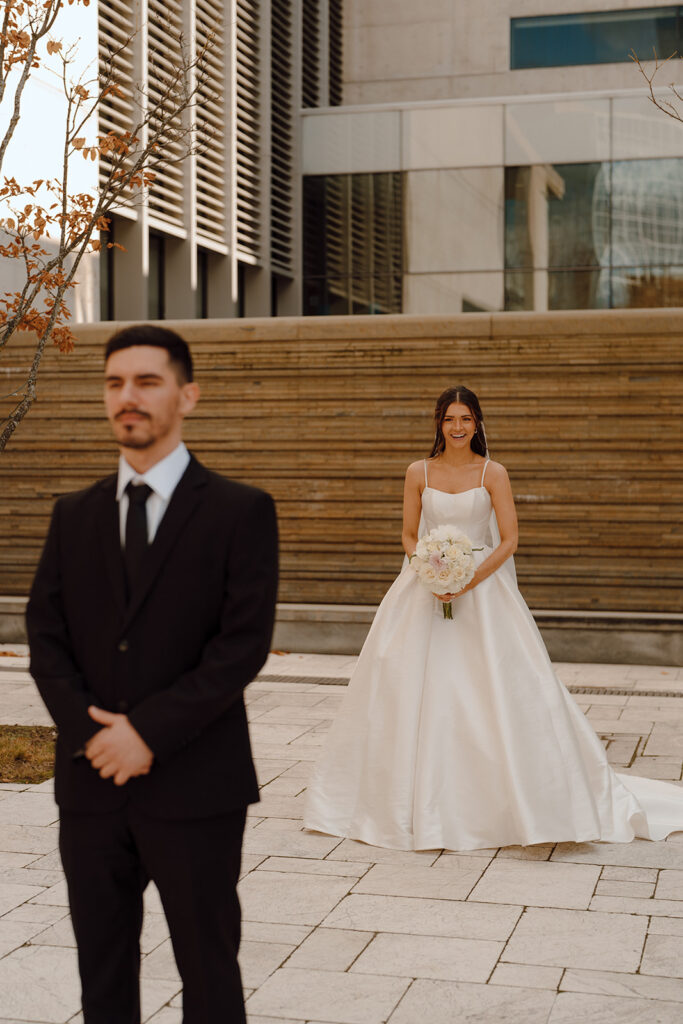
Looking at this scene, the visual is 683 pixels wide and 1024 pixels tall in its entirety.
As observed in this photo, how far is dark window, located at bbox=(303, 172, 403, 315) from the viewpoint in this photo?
19453 millimetres

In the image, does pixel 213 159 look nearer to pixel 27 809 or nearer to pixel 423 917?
pixel 27 809

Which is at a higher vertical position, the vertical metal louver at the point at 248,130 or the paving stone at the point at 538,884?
the vertical metal louver at the point at 248,130

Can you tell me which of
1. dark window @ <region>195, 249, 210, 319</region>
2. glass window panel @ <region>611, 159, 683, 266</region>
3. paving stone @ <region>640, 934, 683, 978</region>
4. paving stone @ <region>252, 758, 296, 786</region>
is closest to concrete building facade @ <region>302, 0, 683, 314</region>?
glass window panel @ <region>611, 159, 683, 266</region>

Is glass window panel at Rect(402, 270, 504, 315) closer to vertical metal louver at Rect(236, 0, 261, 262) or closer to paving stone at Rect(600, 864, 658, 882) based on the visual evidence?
vertical metal louver at Rect(236, 0, 261, 262)

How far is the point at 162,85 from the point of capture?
50.9ft

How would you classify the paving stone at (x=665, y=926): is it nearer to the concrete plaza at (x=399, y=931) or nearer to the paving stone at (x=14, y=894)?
the concrete plaza at (x=399, y=931)

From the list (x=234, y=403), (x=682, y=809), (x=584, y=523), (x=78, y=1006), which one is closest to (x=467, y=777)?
(x=682, y=809)

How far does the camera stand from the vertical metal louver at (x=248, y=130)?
60.2ft

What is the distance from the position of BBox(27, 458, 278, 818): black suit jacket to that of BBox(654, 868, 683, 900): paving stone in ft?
9.77

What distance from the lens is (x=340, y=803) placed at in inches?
248

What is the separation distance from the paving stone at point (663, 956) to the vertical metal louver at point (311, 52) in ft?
60.6

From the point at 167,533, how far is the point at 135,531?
79 millimetres

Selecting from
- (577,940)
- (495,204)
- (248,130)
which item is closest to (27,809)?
(577,940)

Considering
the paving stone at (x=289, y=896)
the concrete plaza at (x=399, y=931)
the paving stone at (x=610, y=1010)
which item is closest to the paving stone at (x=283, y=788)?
the concrete plaza at (x=399, y=931)
